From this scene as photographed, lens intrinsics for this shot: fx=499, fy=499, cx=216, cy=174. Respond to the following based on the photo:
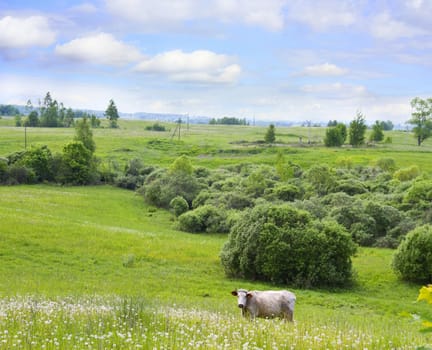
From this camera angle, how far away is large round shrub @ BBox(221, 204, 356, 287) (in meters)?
32.4

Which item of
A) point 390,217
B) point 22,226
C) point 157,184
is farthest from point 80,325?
point 157,184

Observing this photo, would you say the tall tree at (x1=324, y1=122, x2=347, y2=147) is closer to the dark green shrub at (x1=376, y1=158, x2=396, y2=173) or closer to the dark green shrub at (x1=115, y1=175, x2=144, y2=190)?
the dark green shrub at (x1=376, y1=158, x2=396, y2=173)

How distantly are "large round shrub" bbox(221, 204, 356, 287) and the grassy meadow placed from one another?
1.36 metres

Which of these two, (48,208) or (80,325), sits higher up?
(80,325)

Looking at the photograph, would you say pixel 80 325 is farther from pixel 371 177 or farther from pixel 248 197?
pixel 371 177

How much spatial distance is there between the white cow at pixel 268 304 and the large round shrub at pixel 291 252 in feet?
49.9

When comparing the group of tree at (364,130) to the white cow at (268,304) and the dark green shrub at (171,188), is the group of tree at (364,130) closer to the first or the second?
the dark green shrub at (171,188)

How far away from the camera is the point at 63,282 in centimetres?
2641

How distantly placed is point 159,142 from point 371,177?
76946 mm

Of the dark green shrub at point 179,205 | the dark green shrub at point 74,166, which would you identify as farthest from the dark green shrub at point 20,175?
the dark green shrub at point 179,205

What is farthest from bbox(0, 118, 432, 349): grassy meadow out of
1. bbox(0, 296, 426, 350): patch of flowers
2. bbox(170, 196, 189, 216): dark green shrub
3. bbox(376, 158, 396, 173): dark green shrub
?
bbox(376, 158, 396, 173): dark green shrub

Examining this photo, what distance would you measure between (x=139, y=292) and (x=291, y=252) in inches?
490

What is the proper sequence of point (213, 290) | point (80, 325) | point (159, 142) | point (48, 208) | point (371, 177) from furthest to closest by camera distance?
point (159, 142)
point (371, 177)
point (48, 208)
point (213, 290)
point (80, 325)

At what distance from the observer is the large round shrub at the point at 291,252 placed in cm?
3238
